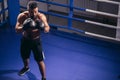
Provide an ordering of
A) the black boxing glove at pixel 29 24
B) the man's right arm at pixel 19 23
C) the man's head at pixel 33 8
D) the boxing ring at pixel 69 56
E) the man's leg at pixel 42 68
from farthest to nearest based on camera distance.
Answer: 1. the boxing ring at pixel 69 56
2. the man's leg at pixel 42 68
3. the man's right arm at pixel 19 23
4. the black boxing glove at pixel 29 24
5. the man's head at pixel 33 8

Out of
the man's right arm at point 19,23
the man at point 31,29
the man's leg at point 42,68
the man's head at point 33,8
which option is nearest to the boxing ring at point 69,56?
the man's leg at point 42,68

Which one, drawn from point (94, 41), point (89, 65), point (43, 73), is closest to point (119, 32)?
point (94, 41)

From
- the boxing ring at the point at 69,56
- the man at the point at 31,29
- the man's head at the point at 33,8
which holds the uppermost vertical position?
the man's head at the point at 33,8

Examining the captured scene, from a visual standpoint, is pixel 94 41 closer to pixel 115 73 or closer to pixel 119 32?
pixel 119 32

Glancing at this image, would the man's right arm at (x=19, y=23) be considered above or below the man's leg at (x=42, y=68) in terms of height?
above

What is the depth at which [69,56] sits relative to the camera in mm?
6004

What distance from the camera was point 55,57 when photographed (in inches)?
235

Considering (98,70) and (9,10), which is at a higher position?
(9,10)

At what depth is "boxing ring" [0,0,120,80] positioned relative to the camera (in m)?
5.47

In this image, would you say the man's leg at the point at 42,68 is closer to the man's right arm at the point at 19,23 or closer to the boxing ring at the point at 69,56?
the boxing ring at the point at 69,56

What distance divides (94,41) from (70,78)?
1358 mm

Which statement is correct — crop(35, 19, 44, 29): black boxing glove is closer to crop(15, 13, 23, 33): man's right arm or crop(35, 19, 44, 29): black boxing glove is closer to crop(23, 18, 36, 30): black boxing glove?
crop(23, 18, 36, 30): black boxing glove

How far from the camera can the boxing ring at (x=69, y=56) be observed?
215 inches

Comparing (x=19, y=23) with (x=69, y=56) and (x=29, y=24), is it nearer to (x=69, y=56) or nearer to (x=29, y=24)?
(x=29, y=24)
